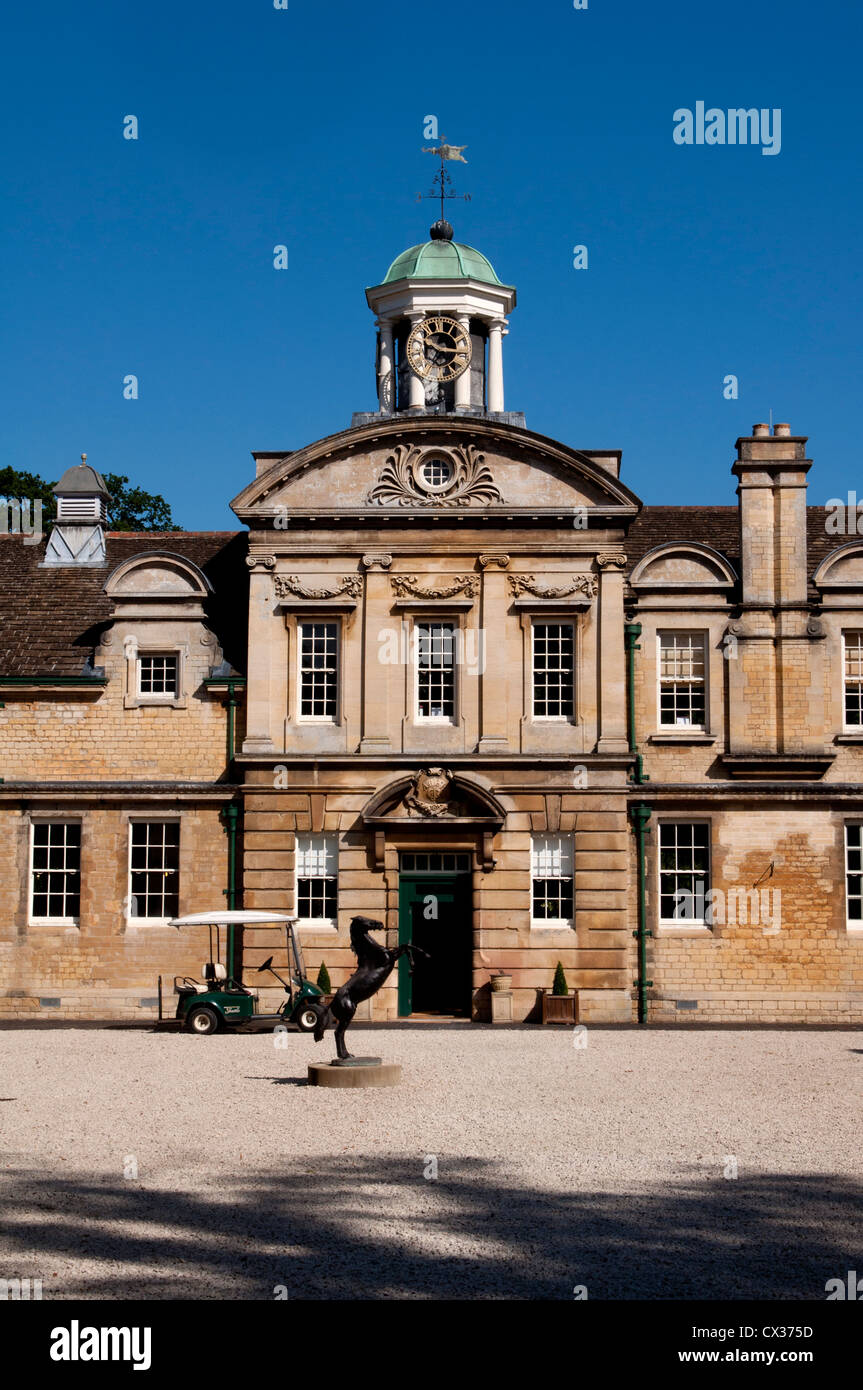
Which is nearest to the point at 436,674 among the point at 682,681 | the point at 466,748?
the point at 466,748

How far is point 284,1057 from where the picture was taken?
75.5 feet

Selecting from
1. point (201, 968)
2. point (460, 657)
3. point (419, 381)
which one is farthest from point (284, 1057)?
point (419, 381)

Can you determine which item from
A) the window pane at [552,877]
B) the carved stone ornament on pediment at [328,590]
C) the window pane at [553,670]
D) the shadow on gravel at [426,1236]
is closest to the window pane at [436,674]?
the carved stone ornament on pediment at [328,590]

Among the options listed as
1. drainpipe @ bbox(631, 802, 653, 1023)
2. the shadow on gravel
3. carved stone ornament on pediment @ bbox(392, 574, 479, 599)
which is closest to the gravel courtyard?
the shadow on gravel

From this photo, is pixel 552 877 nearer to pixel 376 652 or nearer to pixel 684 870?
pixel 684 870

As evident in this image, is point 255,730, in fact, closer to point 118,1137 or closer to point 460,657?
point 460,657

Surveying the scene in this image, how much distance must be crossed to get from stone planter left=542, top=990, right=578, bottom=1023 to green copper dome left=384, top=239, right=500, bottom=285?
14.6m

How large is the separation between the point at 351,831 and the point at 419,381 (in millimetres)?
9589

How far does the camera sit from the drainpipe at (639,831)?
2939 centimetres

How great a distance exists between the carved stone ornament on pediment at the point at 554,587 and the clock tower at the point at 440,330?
3.88m

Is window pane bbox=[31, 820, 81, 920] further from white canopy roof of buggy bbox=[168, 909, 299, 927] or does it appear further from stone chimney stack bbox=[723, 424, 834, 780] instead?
stone chimney stack bbox=[723, 424, 834, 780]

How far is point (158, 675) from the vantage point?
31.0m

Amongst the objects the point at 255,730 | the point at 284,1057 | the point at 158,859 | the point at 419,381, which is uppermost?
the point at 419,381

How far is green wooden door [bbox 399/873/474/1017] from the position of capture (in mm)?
29375
